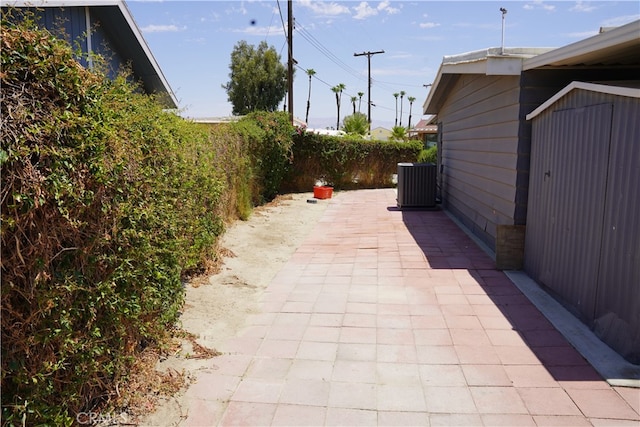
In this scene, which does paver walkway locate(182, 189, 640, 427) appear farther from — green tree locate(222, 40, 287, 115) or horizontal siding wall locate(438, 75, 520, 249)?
green tree locate(222, 40, 287, 115)

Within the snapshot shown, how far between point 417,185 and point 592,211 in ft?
24.9

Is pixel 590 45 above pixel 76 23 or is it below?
below

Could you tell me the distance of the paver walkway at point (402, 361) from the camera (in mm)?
3084

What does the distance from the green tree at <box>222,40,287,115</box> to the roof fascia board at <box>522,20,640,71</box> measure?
2954 cm

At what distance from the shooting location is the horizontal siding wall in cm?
654

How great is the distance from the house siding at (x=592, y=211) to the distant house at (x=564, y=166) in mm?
10

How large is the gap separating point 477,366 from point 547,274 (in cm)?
212

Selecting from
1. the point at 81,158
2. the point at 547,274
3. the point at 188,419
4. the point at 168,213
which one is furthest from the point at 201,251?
the point at 547,274

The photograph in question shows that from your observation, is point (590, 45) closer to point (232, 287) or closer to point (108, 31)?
point (232, 287)

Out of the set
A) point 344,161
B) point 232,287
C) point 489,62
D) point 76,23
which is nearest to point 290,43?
point 344,161

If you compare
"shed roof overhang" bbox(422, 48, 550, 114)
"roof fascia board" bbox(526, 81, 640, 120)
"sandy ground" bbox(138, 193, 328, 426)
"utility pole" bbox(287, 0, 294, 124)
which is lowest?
"sandy ground" bbox(138, 193, 328, 426)

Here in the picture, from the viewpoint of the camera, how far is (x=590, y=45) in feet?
14.7

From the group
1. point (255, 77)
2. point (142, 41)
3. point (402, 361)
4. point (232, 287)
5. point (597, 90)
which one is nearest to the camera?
point (402, 361)

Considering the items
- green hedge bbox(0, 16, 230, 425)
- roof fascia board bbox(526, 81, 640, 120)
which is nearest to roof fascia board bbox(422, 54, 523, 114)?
roof fascia board bbox(526, 81, 640, 120)
